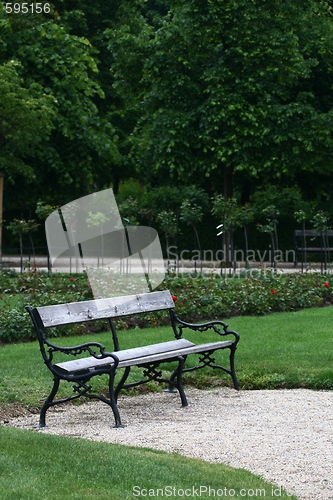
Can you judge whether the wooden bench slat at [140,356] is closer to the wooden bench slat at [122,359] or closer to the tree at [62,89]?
the wooden bench slat at [122,359]

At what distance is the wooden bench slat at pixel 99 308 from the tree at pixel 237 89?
51.7 feet

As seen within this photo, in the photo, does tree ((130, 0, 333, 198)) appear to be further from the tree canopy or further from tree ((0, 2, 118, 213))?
tree ((0, 2, 118, 213))

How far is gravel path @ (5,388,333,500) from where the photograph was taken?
5.06 meters

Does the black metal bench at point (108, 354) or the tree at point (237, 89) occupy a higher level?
the tree at point (237, 89)

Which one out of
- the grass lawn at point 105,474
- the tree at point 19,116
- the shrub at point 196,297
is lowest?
the shrub at point 196,297

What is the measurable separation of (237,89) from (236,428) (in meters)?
18.7

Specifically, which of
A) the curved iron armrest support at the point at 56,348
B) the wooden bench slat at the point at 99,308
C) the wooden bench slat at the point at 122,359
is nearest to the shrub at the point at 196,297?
the wooden bench slat at the point at 99,308

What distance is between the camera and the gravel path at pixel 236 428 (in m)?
5.06

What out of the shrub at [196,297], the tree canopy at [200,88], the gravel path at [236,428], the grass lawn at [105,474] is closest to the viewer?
the grass lawn at [105,474]

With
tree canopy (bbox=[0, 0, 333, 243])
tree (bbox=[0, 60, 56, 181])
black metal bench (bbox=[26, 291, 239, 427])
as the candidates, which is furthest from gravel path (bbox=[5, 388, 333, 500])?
tree canopy (bbox=[0, 0, 333, 243])

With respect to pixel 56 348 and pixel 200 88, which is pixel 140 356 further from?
pixel 200 88

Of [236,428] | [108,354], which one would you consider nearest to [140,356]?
[108,354]

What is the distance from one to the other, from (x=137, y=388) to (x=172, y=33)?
17.8 meters

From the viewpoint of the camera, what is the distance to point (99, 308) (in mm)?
7387
